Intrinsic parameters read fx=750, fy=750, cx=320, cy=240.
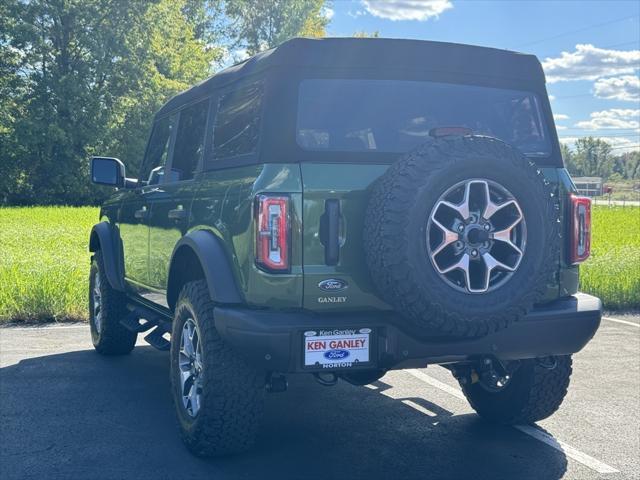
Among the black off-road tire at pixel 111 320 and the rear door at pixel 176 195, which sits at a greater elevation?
the rear door at pixel 176 195

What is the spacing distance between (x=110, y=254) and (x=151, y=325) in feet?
2.94

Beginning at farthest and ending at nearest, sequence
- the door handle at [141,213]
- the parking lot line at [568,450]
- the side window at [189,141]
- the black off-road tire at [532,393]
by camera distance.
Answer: the door handle at [141,213]
the side window at [189,141]
the black off-road tire at [532,393]
the parking lot line at [568,450]

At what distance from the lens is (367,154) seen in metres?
3.66

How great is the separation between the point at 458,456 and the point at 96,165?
11.1 feet

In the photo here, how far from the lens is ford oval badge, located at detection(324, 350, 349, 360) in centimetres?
339

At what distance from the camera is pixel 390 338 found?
11.2ft

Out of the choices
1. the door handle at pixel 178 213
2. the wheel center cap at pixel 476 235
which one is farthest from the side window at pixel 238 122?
the wheel center cap at pixel 476 235

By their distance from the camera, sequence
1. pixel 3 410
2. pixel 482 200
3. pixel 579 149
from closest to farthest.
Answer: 1. pixel 482 200
2. pixel 3 410
3. pixel 579 149

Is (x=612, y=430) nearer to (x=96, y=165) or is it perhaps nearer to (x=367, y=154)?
(x=367, y=154)

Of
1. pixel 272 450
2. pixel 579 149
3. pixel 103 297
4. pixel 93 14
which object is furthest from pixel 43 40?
pixel 579 149

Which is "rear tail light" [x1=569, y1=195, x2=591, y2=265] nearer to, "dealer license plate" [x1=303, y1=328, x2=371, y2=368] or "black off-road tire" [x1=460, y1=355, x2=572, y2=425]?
"black off-road tire" [x1=460, y1=355, x2=572, y2=425]

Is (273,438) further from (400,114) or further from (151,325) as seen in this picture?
(400,114)

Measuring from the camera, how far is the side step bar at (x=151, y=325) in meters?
5.11

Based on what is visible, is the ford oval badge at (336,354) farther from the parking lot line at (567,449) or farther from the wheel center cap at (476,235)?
the parking lot line at (567,449)
